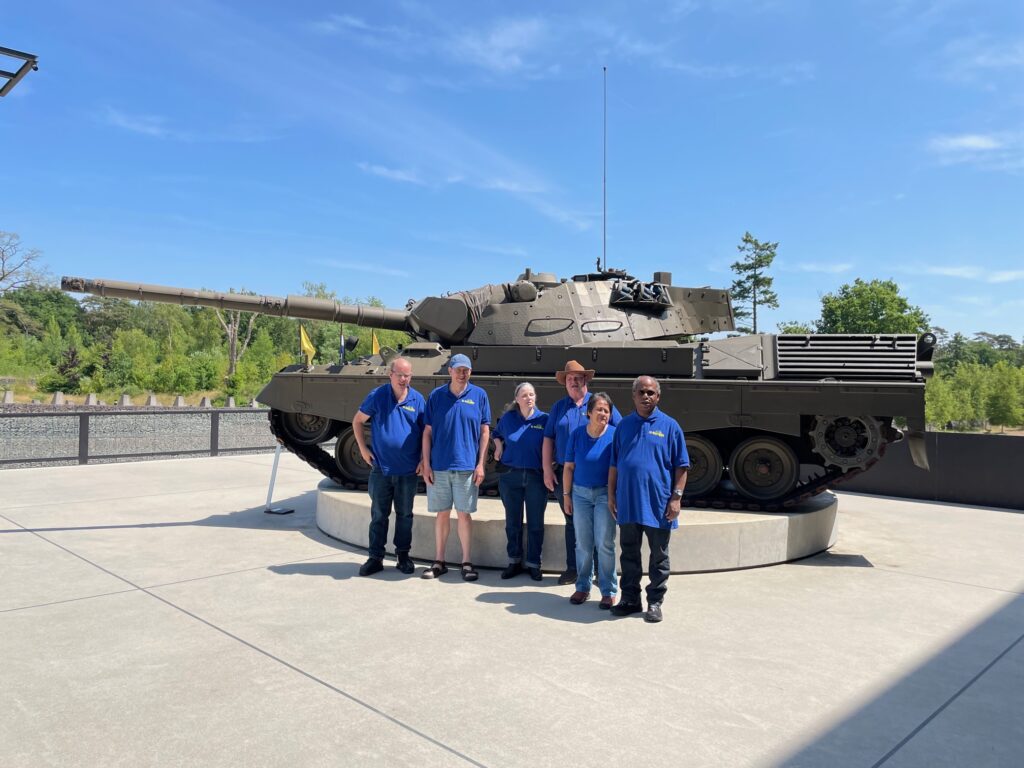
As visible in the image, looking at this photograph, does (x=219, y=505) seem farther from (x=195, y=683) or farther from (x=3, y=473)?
(x=195, y=683)

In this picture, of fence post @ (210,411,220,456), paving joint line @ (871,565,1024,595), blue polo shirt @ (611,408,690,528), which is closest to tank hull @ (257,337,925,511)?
paving joint line @ (871,565,1024,595)

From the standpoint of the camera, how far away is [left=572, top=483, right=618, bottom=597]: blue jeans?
18.5ft

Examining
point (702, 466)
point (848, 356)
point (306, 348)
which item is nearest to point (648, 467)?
point (702, 466)

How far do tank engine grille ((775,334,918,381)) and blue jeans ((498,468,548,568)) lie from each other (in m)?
3.49

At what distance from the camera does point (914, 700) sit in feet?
13.4

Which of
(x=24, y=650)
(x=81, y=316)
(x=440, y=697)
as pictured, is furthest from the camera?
(x=81, y=316)

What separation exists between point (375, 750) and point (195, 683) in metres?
1.35

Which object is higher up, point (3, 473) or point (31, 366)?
point (31, 366)

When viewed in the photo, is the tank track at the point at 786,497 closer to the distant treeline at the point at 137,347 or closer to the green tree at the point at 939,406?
the distant treeline at the point at 137,347

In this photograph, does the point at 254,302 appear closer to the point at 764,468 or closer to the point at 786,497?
the point at 764,468

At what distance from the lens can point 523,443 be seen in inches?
244

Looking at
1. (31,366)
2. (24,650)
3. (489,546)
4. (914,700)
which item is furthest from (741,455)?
(31,366)

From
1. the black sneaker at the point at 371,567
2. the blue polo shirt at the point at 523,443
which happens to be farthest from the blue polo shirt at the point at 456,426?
the black sneaker at the point at 371,567

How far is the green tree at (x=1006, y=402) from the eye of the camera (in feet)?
107
